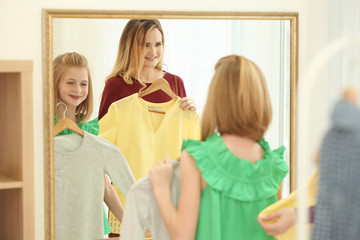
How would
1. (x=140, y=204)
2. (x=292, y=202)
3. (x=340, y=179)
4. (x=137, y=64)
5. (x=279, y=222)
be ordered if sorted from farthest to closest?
(x=137, y=64), (x=140, y=204), (x=292, y=202), (x=279, y=222), (x=340, y=179)

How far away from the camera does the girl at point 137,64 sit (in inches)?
95.0

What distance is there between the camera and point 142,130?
2.47 metres

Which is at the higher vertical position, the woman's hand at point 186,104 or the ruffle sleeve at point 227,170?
the woman's hand at point 186,104

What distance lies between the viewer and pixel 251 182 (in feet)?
6.07

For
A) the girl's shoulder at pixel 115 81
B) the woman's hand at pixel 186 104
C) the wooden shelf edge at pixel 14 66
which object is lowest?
the woman's hand at pixel 186 104

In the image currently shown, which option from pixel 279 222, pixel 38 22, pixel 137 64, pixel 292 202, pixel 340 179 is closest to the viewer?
pixel 340 179

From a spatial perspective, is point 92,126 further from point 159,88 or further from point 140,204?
point 140,204

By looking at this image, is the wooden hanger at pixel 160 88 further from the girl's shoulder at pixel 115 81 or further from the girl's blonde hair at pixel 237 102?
the girl's blonde hair at pixel 237 102

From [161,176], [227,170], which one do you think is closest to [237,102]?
[227,170]

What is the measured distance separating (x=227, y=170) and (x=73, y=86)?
2.92 ft

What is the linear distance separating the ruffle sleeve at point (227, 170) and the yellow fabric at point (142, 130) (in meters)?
0.62

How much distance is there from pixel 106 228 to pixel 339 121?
150cm

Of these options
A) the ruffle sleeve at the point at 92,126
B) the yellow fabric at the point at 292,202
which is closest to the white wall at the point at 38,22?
the ruffle sleeve at the point at 92,126

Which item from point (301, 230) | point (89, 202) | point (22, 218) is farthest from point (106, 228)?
point (301, 230)
